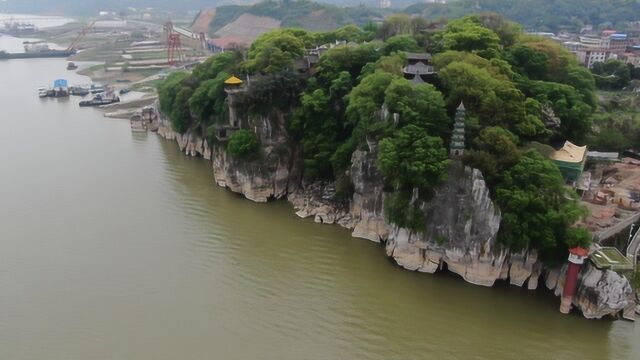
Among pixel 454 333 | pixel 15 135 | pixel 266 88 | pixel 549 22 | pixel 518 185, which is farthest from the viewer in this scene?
pixel 549 22

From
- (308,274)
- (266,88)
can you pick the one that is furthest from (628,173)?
(266,88)

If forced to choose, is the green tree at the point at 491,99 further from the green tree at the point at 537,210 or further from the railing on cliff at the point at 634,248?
the railing on cliff at the point at 634,248

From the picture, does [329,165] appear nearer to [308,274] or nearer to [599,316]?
[308,274]

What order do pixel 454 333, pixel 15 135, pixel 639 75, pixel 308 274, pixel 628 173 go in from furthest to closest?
pixel 639 75
pixel 15 135
pixel 628 173
pixel 308 274
pixel 454 333

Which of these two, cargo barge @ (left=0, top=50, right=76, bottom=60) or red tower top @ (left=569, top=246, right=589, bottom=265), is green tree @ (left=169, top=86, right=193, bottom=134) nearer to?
→ red tower top @ (left=569, top=246, right=589, bottom=265)

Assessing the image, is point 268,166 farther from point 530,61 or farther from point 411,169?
point 530,61

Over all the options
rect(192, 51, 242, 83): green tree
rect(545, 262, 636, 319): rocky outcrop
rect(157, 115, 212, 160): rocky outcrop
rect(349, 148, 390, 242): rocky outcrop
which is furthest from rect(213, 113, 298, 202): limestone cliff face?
rect(545, 262, 636, 319): rocky outcrop
